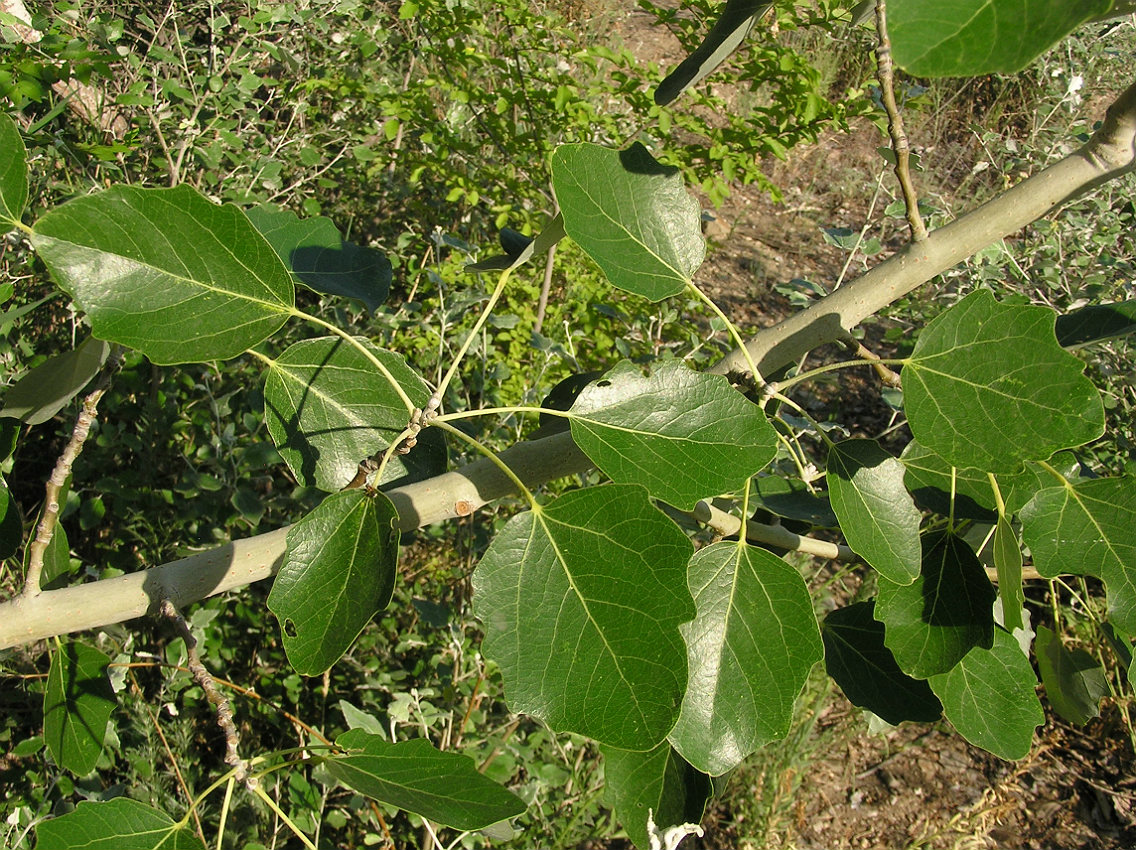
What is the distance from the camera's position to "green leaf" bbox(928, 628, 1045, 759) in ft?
2.28

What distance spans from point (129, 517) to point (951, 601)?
1928mm

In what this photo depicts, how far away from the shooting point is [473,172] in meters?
2.87

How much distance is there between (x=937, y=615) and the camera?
0.67 metres

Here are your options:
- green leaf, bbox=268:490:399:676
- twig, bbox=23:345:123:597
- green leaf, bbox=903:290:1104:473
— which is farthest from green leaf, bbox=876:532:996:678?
twig, bbox=23:345:123:597

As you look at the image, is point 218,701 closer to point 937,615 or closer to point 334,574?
point 334,574

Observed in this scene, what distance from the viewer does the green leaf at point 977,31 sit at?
1.08 feet

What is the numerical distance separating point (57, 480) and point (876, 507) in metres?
0.63

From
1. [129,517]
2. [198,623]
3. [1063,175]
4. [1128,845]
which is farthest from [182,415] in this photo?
[1128,845]

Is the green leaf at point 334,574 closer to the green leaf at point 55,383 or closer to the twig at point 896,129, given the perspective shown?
the green leaf at point 55,383

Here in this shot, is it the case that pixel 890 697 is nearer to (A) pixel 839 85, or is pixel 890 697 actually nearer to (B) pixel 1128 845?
(B) pixel 1128 845

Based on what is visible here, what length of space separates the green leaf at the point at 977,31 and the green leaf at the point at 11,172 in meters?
0.54

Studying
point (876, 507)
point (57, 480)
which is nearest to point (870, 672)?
point (876, 507)

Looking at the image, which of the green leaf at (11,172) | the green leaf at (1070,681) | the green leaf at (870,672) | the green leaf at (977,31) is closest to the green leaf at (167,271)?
the green leaf at (11,172)

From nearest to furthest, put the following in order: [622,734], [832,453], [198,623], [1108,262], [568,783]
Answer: [622,734], [832,453], [198,623], [568,783], [1108,262]
